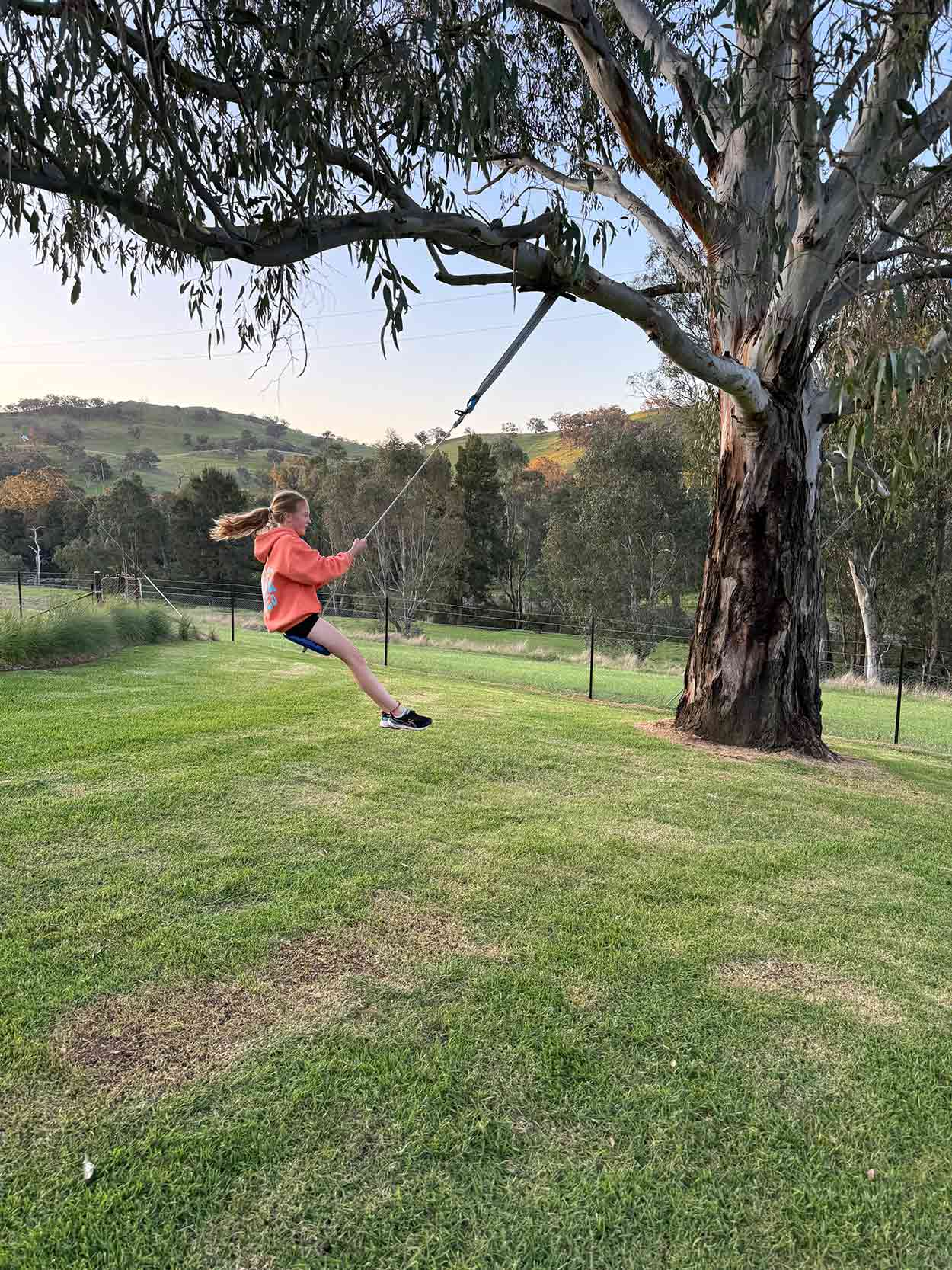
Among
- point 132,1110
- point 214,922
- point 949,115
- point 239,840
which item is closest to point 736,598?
point 949,115

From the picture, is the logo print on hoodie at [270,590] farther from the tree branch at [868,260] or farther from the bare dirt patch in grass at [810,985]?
the tree branch at [868,260]

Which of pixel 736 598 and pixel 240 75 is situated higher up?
pixel 240 75

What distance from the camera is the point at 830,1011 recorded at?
2.52 meters

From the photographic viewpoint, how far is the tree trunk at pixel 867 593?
71.7 feet

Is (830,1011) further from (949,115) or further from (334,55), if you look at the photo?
(949,115)

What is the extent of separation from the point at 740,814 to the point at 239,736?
3.37 meters

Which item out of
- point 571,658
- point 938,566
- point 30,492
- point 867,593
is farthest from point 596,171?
point 30,492

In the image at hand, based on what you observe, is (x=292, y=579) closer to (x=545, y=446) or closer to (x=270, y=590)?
(x=270, y=590)

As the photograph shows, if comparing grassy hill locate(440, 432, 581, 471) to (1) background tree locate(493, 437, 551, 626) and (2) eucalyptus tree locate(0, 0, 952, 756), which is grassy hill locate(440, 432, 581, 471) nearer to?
(1) background tree locate(493, 437, 551, 626)

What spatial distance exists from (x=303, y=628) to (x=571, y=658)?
52.8 ft

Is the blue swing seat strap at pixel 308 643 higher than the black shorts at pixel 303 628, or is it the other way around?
the black shorts at pixel 303 628

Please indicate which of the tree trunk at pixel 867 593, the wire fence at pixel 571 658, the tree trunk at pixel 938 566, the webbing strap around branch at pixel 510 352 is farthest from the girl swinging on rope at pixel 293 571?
the tree trunk at pixel 938 566

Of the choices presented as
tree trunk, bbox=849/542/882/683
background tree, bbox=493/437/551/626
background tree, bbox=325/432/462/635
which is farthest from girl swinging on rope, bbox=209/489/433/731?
background tree, bbox=493/437/551/626

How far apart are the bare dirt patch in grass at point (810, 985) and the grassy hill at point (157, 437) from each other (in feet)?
183
